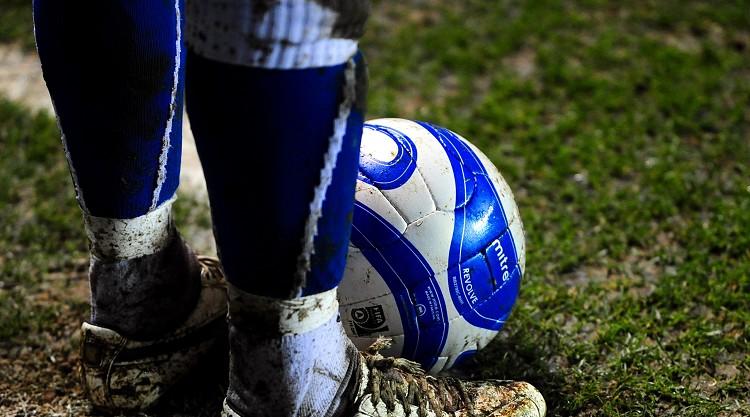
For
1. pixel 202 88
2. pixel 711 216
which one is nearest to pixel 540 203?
pixel 711 216

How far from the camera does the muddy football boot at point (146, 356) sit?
2186mm

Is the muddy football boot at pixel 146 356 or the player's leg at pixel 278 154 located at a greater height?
the player's leg at pixel 278 154

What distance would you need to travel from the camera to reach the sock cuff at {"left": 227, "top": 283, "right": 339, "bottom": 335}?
67.9 inches

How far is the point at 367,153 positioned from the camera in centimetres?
222

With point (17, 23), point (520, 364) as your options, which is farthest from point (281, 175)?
point (17, 23)

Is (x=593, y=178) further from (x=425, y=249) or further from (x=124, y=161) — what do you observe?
(x=124, y=161)

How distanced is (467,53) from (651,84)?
0.92 m

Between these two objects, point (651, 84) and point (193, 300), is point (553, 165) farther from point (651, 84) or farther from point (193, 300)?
point (193, 300)

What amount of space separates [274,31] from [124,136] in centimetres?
65

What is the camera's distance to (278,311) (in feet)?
5.67

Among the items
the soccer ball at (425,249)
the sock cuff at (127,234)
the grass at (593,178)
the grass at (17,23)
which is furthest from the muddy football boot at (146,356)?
the grass at (17,23)

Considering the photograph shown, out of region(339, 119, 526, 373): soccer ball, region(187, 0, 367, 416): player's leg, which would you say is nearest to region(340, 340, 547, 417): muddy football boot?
region(339, 119, 526, 373): soccer ball

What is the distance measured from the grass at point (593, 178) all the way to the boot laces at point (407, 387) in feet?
1.26

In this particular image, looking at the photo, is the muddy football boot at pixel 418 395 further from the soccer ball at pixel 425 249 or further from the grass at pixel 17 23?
the grass at pixel 17 23
